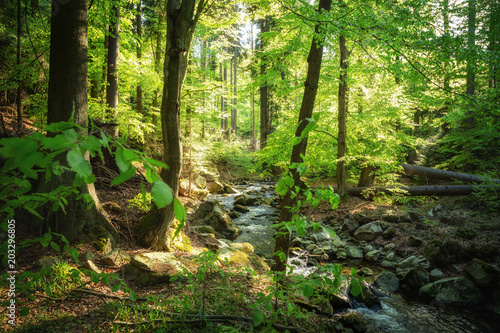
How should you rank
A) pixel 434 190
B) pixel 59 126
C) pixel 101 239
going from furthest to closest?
pixel 434 190 < pixel 101 239 < pixel 59 126

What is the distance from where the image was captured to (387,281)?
19.3 feet

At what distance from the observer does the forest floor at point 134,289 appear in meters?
2.54

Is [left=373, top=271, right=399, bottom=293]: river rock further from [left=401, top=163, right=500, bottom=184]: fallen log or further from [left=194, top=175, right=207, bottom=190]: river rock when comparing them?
[left=194, top=175, right=207, bottom=190]: river rock

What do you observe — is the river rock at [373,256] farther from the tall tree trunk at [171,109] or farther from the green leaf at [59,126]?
the green leaf at [59,126]


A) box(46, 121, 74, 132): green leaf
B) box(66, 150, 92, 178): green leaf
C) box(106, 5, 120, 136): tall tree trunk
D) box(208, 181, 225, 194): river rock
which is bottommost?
box(208, 181, 225, 194): river rock

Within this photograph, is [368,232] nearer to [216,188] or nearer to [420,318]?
[420,318]

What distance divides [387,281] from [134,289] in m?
5.55

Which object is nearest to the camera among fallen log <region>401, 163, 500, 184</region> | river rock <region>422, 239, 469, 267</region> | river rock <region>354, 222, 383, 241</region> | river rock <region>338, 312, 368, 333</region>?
river rock <region>338, 312, 368, 333</region>

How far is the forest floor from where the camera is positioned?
8.32ft

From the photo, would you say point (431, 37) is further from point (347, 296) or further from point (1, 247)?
point (1, 247)

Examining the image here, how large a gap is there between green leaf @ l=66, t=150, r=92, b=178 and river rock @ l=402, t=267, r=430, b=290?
23.3ft

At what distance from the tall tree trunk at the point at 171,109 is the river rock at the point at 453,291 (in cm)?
569

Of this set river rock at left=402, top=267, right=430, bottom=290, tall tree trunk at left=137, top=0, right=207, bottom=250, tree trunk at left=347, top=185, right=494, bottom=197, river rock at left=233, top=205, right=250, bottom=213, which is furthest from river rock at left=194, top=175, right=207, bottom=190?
river rock at left=402, top=267, right=430, bottom=290

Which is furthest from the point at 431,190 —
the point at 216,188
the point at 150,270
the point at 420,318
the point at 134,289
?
the point at 134,289
